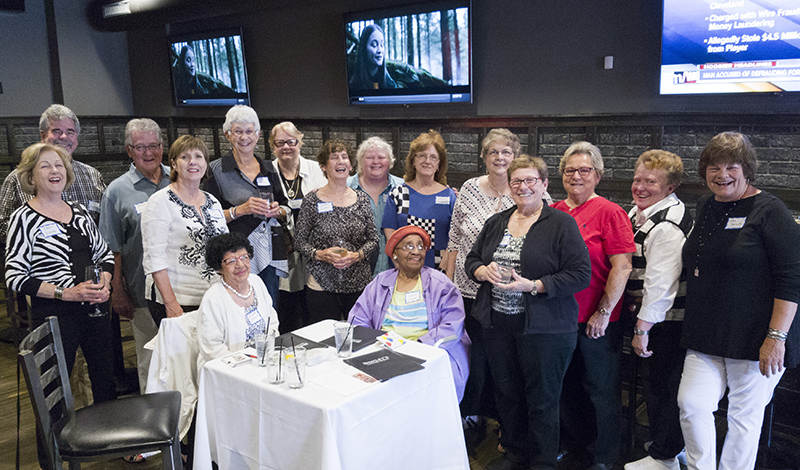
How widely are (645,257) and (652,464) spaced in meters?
0.99

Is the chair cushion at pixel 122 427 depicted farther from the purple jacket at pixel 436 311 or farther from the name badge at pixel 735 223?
the name badge at pixel 735 223

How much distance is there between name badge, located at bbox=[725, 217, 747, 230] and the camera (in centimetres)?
232

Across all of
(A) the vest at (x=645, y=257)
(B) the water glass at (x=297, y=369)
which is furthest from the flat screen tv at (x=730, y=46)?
(B) the water glass at (x=297, y=369)

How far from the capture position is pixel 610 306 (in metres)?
2.65

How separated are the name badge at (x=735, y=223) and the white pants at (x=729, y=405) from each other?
1.80ft

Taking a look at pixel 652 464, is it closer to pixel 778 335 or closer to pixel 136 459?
pixel 778 335

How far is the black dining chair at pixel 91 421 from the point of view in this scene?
85.5 inches

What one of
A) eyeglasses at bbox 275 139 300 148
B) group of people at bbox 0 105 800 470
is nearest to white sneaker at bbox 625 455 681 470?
group of people at bbox 0 105 800 470

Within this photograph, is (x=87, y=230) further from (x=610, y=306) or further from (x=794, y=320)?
(x=794, y=320)

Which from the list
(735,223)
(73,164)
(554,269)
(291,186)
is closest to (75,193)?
(73,164)

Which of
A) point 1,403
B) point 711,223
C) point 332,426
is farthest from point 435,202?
point 1,403

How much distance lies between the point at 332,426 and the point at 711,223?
1721 millimetres

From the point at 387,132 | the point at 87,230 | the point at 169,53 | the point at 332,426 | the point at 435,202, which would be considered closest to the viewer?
the point at 332,426

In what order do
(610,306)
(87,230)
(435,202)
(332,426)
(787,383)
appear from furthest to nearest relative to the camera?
(435,202), (787,383), (87,230), (610,306), (332,426)
